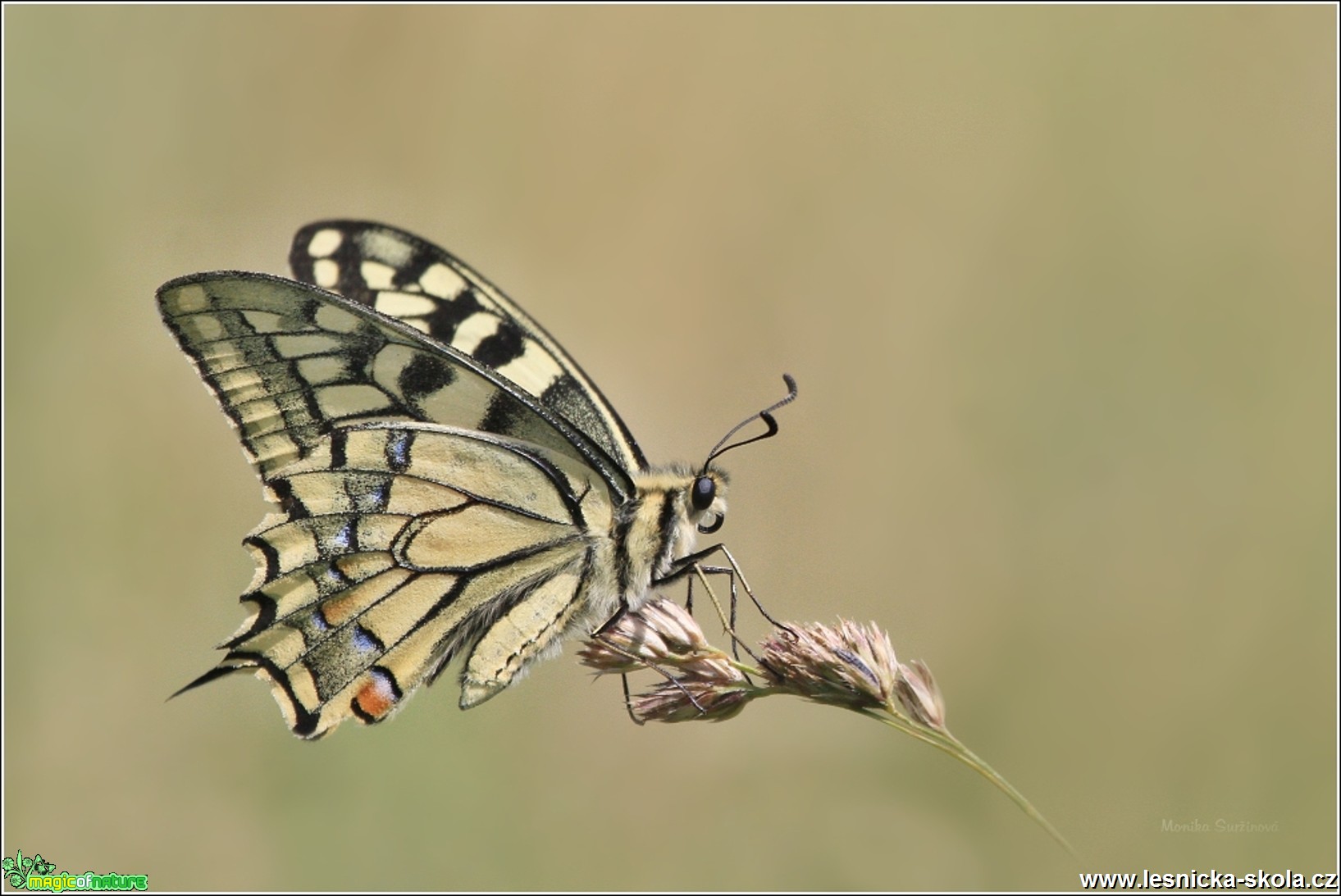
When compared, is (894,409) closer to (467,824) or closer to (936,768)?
(936,768)

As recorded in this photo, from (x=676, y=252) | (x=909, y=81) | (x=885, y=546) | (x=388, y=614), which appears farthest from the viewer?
(x=909, y=81)

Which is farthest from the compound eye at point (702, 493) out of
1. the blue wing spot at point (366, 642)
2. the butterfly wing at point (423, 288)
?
the blue wing spot at point (366, 642)

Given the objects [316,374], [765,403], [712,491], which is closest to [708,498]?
[712,491]

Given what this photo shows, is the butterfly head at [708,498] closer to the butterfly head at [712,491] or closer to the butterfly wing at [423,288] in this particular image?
the butterfly head at [712,491]

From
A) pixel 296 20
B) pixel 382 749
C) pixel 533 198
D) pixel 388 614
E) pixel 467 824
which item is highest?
pixel 296 20

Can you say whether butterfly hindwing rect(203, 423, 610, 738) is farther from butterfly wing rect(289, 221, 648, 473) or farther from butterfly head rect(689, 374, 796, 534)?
butterfly wing rect(289, 221, 648, 473)

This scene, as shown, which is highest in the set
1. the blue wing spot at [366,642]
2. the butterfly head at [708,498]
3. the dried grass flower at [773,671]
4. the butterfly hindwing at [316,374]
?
the butterfly hindwing at [316,374]

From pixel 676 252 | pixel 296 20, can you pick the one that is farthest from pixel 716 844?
pixel 296 20
